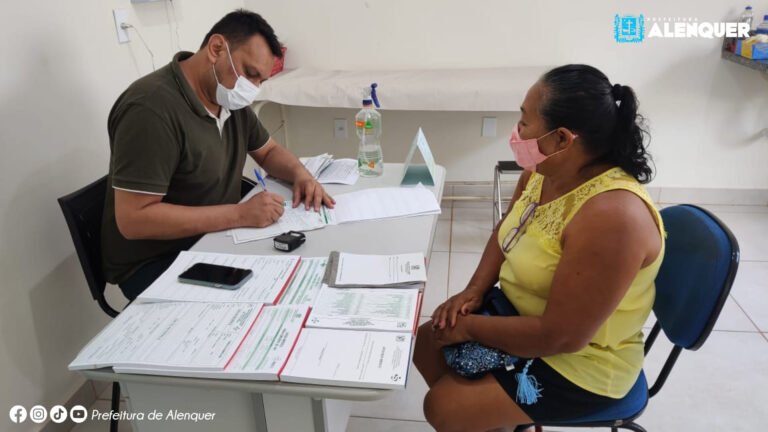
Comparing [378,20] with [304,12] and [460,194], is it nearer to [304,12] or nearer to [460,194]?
[304,12]

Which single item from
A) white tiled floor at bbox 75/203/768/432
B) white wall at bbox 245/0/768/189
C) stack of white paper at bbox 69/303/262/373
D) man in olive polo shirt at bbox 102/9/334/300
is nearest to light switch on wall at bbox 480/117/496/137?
white wall at bbox 245/0/768/189

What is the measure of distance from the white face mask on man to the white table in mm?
405

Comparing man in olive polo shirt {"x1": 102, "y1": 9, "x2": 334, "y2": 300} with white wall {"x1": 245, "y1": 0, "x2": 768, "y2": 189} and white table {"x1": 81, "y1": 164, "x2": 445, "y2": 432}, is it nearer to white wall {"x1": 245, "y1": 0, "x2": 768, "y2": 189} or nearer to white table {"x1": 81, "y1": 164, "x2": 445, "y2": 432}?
white table {"x1": 81, "y1": 164, "x2": 445, "y2": 432}

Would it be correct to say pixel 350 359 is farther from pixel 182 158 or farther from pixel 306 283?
pixel 182 158

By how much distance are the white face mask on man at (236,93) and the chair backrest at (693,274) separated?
1171 millimetres

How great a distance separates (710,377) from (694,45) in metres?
1.93

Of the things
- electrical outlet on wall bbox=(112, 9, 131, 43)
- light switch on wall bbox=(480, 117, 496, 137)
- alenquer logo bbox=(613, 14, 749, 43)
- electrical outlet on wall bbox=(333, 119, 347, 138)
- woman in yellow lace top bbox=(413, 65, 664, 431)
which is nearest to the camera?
woman in yellow lace top bbox=(413, 65, 664, 431)

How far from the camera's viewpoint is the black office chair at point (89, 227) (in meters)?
1.45

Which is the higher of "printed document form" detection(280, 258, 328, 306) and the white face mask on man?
the white face mask on man

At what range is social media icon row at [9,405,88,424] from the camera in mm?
1615

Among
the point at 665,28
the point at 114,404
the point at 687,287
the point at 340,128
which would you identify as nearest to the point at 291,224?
the point at 114,404

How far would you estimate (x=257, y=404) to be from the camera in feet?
3.43

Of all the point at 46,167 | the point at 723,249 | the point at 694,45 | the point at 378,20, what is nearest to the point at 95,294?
the point at 46,167

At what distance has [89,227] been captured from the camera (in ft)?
4.99
